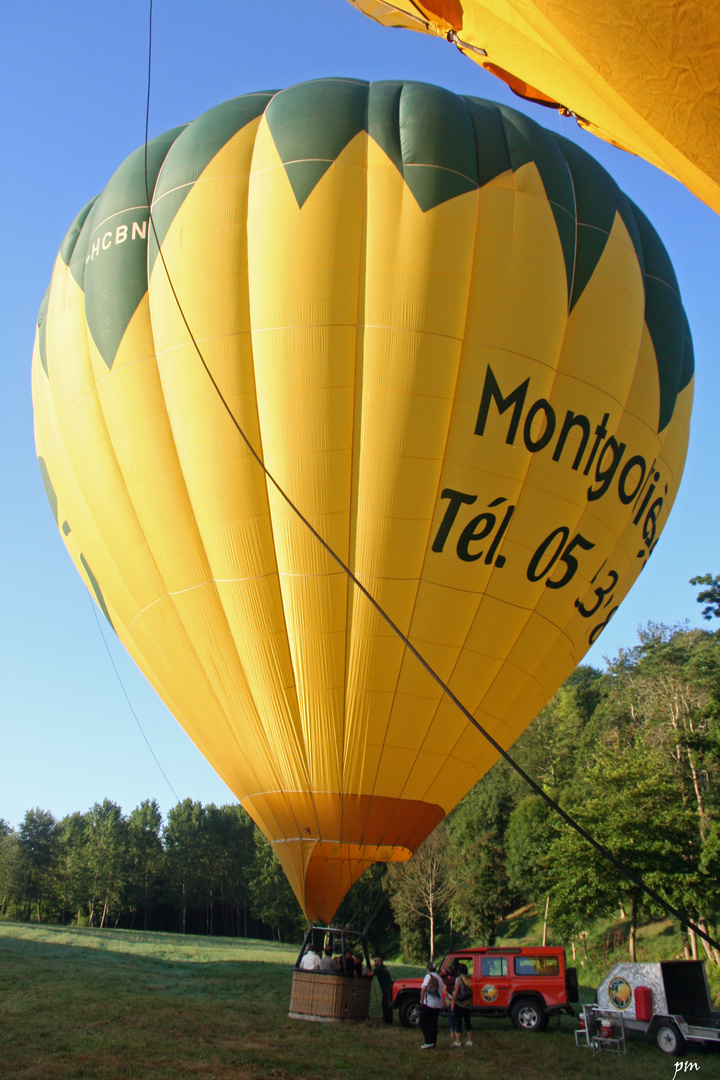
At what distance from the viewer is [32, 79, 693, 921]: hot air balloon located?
788 cm

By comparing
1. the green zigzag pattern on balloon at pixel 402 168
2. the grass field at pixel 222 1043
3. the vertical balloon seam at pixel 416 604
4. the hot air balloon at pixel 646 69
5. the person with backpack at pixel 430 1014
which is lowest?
the grass field at pixel 222 1043

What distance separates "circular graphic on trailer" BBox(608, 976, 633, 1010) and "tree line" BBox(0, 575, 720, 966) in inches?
119

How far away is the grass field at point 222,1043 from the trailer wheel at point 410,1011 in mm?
488

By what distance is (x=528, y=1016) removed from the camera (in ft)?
35.1

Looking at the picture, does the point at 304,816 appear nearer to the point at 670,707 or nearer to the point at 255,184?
the point at 255,184

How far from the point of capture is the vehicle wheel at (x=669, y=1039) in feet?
29.3

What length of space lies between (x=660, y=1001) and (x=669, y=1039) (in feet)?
1.29

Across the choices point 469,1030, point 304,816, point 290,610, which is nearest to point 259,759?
point 304,816

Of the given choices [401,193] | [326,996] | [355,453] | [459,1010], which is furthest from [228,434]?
[459,1010]

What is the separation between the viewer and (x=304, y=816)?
8547 millimetres

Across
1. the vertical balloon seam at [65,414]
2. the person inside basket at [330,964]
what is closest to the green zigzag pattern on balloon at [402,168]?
the vertical balloon seam at [65,414]

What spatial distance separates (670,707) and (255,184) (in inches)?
1151

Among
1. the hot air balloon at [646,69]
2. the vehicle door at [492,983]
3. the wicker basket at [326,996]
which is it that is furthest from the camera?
the vehicle door at [492,983]

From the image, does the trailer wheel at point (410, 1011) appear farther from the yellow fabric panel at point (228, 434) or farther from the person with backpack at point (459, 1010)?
the yellow fabric panel at point (228, 434)
